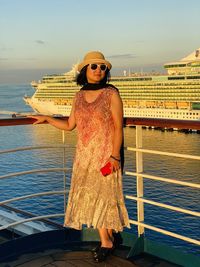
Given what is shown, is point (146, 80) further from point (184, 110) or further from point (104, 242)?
point (104, 242)

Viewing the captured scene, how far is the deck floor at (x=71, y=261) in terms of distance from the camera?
2215 millimetres

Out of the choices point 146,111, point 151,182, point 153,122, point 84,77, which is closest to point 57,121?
point 84,77

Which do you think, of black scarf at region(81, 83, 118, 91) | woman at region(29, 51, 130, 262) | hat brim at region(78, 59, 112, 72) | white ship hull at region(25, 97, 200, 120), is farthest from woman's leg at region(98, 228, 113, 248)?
white ship hull at region(25, 97, 200, 120)

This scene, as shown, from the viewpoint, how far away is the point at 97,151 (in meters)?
2.11

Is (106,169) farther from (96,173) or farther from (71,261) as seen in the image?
(71,261)

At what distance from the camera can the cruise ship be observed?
41188 mm

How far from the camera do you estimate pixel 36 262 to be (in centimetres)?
225

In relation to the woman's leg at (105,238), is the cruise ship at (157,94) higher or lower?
higher

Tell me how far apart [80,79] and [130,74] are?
155ft

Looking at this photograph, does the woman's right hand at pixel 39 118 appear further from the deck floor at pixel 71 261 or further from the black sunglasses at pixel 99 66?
the deck floor at pixel 71 261

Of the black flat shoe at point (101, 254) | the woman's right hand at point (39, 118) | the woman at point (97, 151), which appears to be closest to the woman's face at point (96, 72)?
the woman at point (97, 151)

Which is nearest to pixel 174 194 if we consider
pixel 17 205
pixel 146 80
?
pixel 17 205

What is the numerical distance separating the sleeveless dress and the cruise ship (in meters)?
36.8

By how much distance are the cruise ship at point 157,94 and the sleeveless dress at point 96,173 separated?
1449 inches
